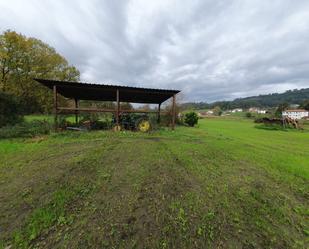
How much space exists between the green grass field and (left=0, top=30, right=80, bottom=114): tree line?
18.2 metres

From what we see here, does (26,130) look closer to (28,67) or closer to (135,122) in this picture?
(135,122)

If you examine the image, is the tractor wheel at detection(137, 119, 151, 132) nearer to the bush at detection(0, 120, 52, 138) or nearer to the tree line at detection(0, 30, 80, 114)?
the bush at detection(0, 120, 52, 138)

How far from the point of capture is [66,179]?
3461mm

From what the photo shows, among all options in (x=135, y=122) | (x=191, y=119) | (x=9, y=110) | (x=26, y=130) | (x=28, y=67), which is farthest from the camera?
(x=28, y=67)

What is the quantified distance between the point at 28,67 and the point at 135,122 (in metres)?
18.9

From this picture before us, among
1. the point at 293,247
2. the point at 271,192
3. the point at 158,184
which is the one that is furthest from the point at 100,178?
the point at 271,192

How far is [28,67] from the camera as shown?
20.4 m

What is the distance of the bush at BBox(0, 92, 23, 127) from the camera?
937 cm

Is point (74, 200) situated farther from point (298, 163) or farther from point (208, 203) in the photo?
point (298, 163)

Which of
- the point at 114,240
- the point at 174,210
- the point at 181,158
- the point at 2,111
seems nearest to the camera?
the point at 114,240

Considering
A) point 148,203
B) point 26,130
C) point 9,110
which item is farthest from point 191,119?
point 148,203

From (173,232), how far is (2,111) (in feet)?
39.3

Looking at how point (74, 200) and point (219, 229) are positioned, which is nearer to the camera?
point (219, 229)

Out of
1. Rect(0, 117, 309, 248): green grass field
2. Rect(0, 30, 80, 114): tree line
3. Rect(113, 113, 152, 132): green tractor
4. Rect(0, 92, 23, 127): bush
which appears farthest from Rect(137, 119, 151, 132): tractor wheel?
Rect(0, 30, 80, 114): tree line
